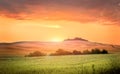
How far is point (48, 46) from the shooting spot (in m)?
5.57

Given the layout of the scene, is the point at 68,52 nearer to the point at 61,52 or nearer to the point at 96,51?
the point at 61,52

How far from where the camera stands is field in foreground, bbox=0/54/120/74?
5297 millimetres

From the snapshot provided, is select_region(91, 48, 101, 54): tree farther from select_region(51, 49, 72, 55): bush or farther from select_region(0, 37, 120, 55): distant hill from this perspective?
select_region(51, 49, 72, 55): bush

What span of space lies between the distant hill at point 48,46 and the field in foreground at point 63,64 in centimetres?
10

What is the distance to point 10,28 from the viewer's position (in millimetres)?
5418

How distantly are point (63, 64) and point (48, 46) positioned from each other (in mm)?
320

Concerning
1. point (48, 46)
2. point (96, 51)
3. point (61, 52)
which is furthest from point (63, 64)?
point (96, 51)

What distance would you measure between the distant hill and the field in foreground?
10 cm

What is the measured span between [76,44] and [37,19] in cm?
64

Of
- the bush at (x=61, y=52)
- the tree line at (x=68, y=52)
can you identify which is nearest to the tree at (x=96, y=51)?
the tree line at (x=68, y=52)

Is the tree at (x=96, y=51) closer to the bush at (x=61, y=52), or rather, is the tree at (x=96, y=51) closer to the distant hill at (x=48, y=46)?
the distant hill at (x=48, y=46)

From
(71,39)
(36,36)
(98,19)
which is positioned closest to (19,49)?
(36,36)

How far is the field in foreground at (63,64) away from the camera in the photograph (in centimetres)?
530

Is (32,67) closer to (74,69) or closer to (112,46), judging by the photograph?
(74,69)
